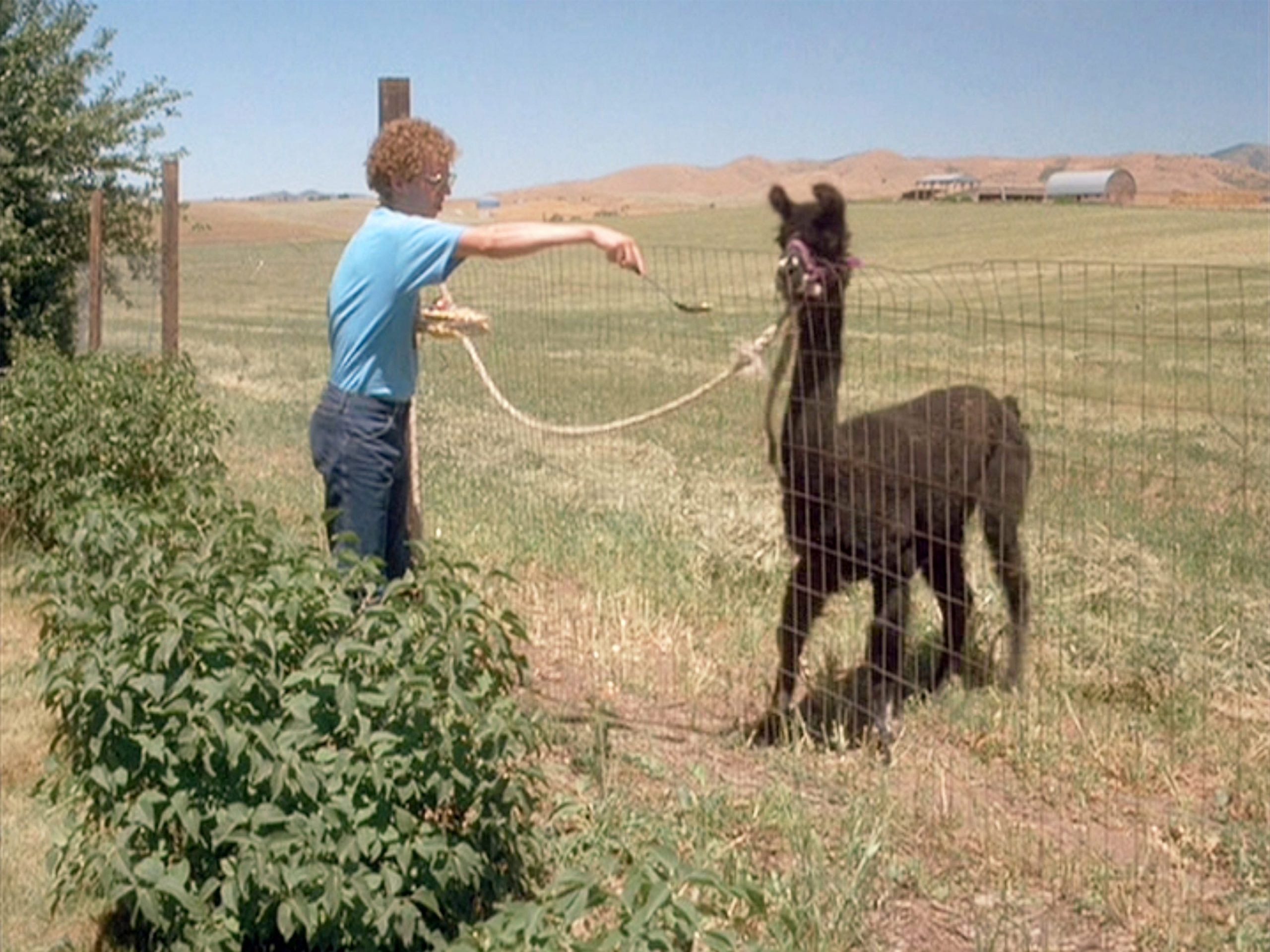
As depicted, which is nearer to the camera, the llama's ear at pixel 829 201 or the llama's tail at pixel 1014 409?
the llama's ear at pixel 829 201

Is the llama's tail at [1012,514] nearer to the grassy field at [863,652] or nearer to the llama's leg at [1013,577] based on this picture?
the llama's leg at [1013,577]

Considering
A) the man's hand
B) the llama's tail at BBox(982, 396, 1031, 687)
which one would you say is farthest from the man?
the llama's tail at BBox(982, 396, 1031, 687)

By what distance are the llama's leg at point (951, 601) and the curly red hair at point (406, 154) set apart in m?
2.45

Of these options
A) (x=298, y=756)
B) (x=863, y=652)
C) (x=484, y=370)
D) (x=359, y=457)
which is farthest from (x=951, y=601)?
(x=298, y=756)

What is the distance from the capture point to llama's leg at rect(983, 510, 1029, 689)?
6.46 meters

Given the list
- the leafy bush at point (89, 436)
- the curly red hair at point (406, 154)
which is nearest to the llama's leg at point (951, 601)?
the curly red hair at point (406, 154)

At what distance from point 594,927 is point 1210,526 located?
3972mm

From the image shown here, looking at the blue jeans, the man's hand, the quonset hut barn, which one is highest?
the quonset hut barn

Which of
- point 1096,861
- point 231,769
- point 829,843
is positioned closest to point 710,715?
point 829,843

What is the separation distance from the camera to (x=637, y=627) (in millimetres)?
7305

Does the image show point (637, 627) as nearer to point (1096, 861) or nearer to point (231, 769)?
point (1096, 861)

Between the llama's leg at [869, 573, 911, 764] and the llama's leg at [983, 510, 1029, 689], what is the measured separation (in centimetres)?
49

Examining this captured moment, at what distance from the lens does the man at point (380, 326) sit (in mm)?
5258

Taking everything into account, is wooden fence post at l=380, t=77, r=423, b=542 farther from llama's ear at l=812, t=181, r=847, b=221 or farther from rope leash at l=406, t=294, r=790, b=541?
llama's ear at l=812, t=181, r=847, b=221
